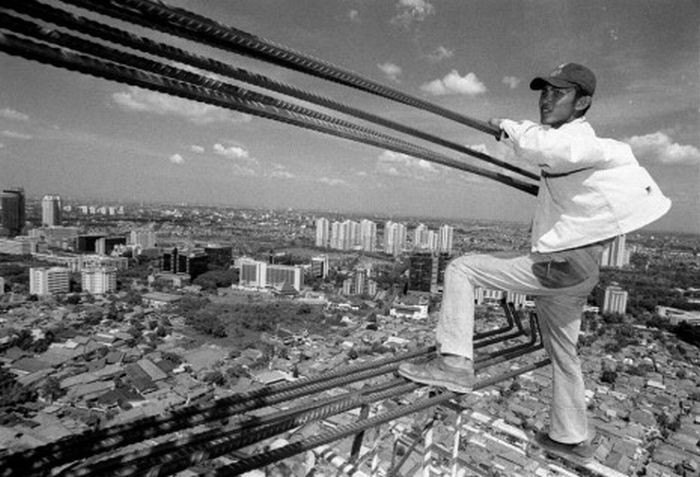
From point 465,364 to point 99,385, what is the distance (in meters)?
8.02

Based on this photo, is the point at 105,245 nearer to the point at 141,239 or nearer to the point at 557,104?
the point at 141,239

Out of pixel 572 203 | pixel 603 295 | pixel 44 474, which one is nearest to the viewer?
pixel 44 474

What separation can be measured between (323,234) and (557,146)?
28.2 metres

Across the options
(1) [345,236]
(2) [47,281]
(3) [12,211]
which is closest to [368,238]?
(1) [345,236]

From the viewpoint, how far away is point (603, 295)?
50.7 ft

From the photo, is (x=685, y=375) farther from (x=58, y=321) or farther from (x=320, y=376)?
(x=58, y=321)

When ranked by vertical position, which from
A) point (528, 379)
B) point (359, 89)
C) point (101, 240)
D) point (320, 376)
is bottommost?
point (528, 379)

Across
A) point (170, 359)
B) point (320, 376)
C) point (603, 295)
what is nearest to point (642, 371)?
point (603, 295)

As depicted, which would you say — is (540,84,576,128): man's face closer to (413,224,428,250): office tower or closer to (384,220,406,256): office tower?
(413,224,428,250): office tower

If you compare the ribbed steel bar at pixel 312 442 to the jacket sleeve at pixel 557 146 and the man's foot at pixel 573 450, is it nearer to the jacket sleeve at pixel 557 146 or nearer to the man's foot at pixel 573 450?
the man's foot at pixel 573 450

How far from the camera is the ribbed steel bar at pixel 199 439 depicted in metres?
0.48

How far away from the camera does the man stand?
0.87 meters

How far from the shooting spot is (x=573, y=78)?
907mm

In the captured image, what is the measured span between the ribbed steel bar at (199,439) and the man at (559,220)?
262 mm
